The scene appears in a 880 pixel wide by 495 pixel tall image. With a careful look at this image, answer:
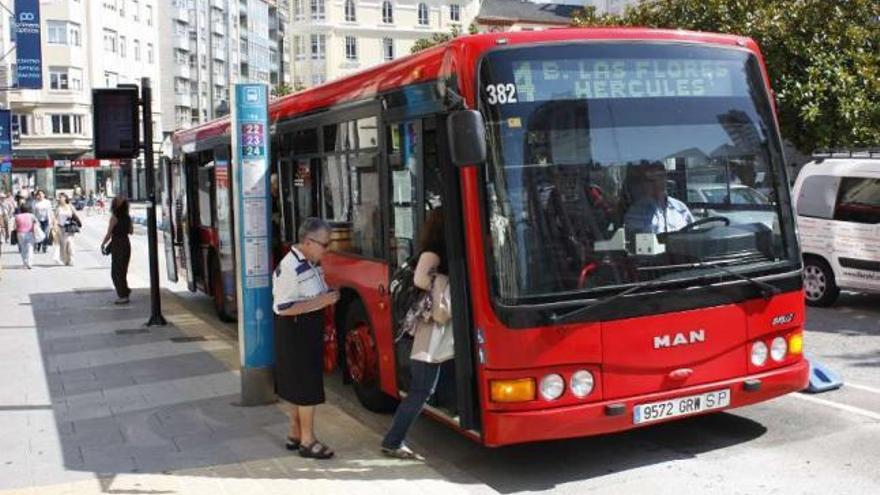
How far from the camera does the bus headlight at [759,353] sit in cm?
616

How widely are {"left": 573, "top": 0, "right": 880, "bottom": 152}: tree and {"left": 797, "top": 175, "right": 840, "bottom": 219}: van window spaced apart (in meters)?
2.78

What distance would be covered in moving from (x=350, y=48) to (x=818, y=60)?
76891 millimetres

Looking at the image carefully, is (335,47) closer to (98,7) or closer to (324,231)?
(98,7)

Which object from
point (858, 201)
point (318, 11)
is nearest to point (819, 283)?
point (858, 201)

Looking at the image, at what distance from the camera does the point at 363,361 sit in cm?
764

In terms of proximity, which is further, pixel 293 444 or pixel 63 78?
pixel 63 78

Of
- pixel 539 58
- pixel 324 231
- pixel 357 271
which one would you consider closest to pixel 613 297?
pixel 539 58

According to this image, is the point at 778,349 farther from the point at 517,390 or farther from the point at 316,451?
the point at 316,451

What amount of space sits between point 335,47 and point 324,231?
85.5m

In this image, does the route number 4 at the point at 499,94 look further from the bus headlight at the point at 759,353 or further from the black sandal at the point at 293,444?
the black sandal at the point at 293,444

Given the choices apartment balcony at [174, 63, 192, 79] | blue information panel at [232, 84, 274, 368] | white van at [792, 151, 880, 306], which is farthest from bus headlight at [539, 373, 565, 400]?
apartment balcony at [174, 63, 192, 79]

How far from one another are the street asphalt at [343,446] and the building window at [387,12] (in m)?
83.5

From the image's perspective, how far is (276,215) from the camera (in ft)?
32.6

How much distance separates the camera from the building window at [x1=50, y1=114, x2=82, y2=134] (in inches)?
2773
